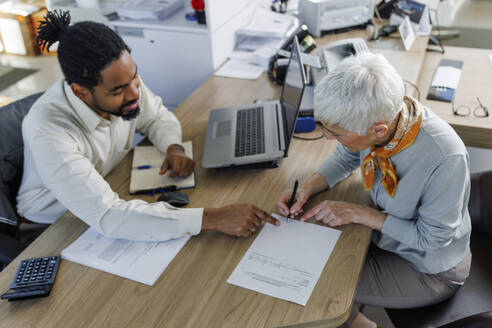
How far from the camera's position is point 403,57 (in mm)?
2234

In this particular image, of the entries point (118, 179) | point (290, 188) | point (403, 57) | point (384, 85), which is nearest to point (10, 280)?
point (118, 179)

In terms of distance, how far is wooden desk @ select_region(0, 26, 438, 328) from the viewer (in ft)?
3.19

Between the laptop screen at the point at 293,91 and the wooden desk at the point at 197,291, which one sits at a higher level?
the laptop screen at the point at 293,91

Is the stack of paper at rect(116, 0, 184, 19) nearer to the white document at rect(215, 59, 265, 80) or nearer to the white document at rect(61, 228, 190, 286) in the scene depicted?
the white document at rect(215, 59, 265, 80)

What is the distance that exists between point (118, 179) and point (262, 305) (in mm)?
734

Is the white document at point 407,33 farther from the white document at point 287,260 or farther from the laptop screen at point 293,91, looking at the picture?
the white document at point 287,260

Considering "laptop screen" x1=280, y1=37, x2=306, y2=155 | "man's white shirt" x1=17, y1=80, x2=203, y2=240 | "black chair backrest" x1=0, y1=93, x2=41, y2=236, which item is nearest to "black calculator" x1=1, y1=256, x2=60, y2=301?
"man's white shirt" x1=17, y1=80, x2=203, y2=240

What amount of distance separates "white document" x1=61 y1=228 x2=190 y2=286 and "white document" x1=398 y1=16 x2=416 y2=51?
1.79 m

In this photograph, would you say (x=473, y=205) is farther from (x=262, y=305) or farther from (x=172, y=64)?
(x=172, y=64)

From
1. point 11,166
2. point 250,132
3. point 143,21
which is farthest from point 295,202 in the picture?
point 143,21

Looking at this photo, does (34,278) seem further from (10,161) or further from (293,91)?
(293,91)

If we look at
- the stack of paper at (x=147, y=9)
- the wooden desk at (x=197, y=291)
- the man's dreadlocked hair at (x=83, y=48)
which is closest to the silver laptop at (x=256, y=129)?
the wooden desk at (x=197, y=291)

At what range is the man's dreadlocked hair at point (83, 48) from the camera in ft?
4.10

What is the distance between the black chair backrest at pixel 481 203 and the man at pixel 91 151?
0.76m
